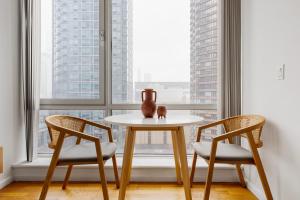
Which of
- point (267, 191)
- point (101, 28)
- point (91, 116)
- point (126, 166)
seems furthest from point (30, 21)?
point (267, 191)

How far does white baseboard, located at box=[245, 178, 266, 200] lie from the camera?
246 centimetres

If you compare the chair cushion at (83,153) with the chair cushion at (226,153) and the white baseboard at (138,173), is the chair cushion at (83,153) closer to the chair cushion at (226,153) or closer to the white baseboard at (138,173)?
→ the white baseboard at (138,173)

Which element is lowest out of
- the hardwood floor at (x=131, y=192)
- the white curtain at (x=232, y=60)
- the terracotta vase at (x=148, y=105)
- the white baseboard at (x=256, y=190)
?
the hardwood floor at (x=131, y=192)

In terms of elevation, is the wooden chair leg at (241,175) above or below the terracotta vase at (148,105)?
below

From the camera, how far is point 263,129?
2461 millimetres

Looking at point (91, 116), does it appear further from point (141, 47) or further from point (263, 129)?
point (263, 129)

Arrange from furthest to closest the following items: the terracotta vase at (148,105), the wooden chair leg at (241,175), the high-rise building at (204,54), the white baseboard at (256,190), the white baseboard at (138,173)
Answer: the high-rise building at (204,54) → the white baseboard at (138,173) → the wooden chair leg at (241,175) → the terracotta vase at (148,105) → the white baseboard at (256,190)

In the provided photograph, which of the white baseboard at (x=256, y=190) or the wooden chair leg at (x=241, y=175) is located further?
the wooden chair leg at (x=241, y=175)

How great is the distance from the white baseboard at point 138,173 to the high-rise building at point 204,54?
1.50 ft

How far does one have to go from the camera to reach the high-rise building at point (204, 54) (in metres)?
3.13

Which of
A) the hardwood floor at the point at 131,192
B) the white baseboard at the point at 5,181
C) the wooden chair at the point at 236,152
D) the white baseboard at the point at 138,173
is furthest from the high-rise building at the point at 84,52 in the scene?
the wooden chair at the point at 236,152

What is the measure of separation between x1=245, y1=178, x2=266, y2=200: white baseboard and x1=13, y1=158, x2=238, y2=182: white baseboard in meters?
0.18

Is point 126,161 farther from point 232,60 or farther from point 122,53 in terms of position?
point 232,60

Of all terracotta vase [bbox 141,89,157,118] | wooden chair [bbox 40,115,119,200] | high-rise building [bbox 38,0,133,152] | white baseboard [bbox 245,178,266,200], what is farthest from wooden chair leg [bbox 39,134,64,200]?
white baseboard [bbox 245,178,266,200]
